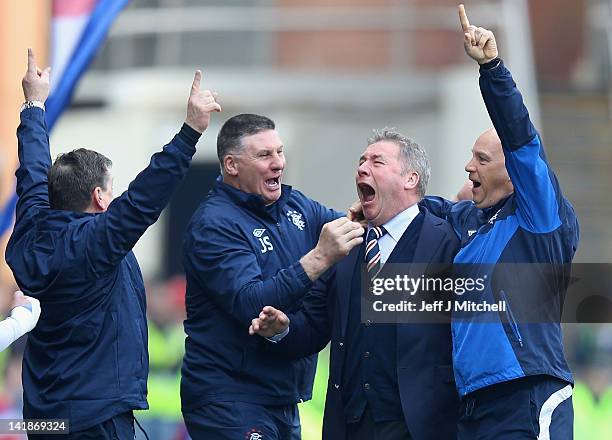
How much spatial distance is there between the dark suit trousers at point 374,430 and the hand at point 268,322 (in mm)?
593

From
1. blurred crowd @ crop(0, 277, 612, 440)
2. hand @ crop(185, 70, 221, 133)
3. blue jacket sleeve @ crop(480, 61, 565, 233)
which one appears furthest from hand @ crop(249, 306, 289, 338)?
blurred crowd @ crop(0, 277, 612, 440)

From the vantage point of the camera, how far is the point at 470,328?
6273mm

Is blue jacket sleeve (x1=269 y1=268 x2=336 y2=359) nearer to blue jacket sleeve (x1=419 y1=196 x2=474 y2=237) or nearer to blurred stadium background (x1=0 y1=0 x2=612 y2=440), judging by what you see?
blue jacket sleeve (x1=419 y1=196 x2=474 y2=237)

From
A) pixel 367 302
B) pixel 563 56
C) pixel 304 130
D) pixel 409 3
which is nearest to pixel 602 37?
pixel 563 56

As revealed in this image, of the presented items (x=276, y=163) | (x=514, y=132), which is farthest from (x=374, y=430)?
(x=514, y=132)

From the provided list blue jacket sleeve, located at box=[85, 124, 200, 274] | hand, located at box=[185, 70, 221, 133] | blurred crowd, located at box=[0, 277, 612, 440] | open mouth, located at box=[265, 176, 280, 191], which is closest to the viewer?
blue jacket sleeve, located at box=[85, 124, 200, 274]

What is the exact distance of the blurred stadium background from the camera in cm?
1827

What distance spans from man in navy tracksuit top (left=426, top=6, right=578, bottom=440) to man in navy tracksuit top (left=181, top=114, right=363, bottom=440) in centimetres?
89

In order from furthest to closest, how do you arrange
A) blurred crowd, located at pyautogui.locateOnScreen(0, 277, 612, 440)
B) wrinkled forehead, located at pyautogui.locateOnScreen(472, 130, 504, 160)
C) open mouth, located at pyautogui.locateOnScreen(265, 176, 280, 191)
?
blurred crowd, located at pyautogui.locateOnScreen(0, 277, 612, 440) → open mouth, located at pyautogui.locateOnScreen(265, 176, 280, 191) → wrinkled forehead, located at pyautogui.locateOnScreen(472, 130, 504, 160)

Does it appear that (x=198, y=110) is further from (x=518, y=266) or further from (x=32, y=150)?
(x=518, y=266)

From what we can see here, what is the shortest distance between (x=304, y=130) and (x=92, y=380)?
1344 centimetres

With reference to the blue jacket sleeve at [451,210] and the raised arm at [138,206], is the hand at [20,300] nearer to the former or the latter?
the raised arm at [138,206]

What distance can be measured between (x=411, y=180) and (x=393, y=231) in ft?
0.93

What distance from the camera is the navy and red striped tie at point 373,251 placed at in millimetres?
6805
